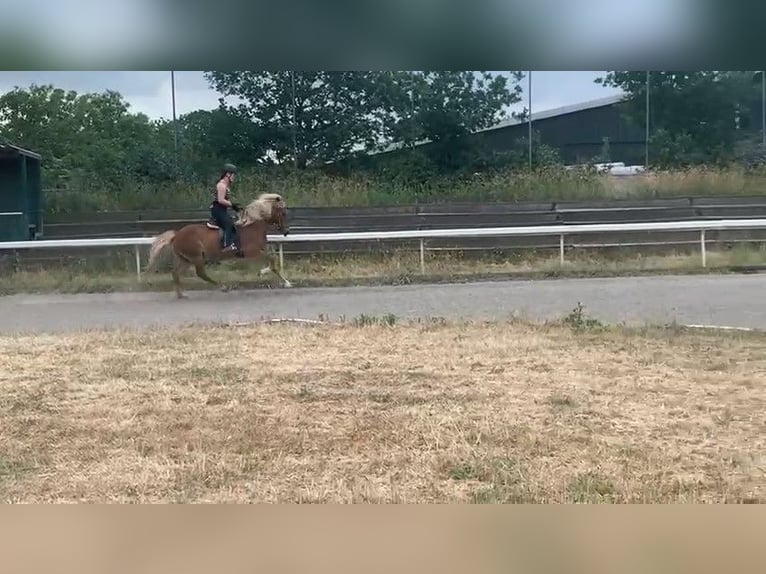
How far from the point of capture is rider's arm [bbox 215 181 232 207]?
230 inches

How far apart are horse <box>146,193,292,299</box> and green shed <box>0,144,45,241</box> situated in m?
0.96

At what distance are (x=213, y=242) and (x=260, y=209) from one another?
72 centimetres

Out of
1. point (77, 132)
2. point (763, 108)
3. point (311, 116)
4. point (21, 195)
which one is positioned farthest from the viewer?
point (21, 195)

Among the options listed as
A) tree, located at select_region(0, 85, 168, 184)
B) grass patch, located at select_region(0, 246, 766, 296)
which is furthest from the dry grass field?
grass patch, located at select_region(0, 246, 766, 296)

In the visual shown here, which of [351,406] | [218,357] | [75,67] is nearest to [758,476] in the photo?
[351,406]

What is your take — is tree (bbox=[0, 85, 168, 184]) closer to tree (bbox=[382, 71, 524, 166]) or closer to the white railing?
the white railing

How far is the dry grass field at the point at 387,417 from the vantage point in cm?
266

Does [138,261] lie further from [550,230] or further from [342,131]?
[550,230]

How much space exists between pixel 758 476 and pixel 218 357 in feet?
9.71

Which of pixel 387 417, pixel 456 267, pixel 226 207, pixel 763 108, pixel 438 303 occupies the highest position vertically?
pixel 763 108

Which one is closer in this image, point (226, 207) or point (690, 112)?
point (690, 112)

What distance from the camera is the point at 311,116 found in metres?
3.99

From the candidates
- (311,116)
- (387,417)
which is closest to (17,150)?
(311,116)

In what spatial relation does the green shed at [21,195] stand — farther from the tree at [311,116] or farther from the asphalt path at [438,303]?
the tree at [311,116]
